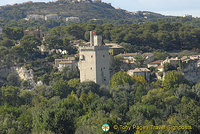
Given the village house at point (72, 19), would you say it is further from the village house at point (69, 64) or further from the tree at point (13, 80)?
the tree at point (13, 80)

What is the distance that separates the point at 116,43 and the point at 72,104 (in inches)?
1197

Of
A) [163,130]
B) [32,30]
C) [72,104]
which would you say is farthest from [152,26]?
[163,130]

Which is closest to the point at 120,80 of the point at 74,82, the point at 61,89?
the point at 74,82

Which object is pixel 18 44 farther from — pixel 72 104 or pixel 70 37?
pixel 72 104

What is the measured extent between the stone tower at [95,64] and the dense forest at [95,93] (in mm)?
1173

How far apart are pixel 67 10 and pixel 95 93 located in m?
107

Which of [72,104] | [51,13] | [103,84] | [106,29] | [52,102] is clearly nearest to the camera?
[72,104]

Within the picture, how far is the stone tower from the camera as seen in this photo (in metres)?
51.9

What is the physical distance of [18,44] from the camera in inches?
2717

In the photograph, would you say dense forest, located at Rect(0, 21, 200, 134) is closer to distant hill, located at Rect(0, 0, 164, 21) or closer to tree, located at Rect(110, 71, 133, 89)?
tree, located at Rect(110, 71, 133, 89)

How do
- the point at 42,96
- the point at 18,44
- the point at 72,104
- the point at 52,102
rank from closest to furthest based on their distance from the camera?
the point at 72,104, the point at 52,102, the point at 42,96, the point at 18,44

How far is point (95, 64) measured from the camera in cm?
5181

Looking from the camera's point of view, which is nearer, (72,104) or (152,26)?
(72,104)

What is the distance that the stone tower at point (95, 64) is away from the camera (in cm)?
5190
